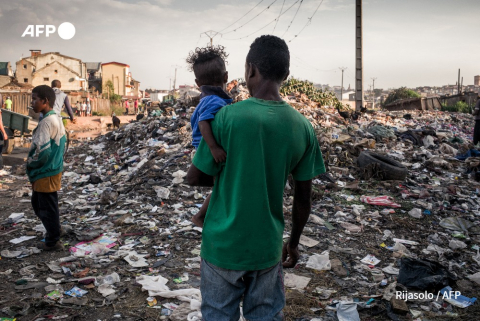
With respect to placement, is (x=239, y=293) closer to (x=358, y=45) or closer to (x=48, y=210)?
(x=48, y=210)

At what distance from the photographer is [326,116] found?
10531 mm

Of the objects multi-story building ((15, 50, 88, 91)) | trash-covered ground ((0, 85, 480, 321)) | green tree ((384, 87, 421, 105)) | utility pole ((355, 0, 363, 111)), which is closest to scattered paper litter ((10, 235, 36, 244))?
trash-covered ground ((0, 85, 480, 321))

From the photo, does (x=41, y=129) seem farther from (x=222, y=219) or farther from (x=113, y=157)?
(x=113, y=157)

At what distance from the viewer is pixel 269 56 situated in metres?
1.33

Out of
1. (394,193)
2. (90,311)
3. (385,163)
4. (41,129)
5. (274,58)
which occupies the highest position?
(274,58)

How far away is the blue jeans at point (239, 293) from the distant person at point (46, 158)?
8.80 feet

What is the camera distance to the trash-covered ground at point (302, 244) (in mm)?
2777

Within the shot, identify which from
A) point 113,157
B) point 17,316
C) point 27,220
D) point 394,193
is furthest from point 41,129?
point 113,157

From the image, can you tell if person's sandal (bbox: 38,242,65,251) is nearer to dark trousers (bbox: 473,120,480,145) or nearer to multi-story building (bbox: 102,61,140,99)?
dark trousers (bbox: 473,120,480,145)

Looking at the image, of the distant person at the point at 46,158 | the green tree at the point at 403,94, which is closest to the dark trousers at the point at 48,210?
the distant person at the point at 46,158

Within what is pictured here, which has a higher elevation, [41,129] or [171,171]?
[41,129]

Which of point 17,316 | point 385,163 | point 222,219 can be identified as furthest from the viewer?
point 385,163

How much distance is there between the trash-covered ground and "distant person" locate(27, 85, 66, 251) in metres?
0.47

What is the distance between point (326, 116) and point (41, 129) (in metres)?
8.40
